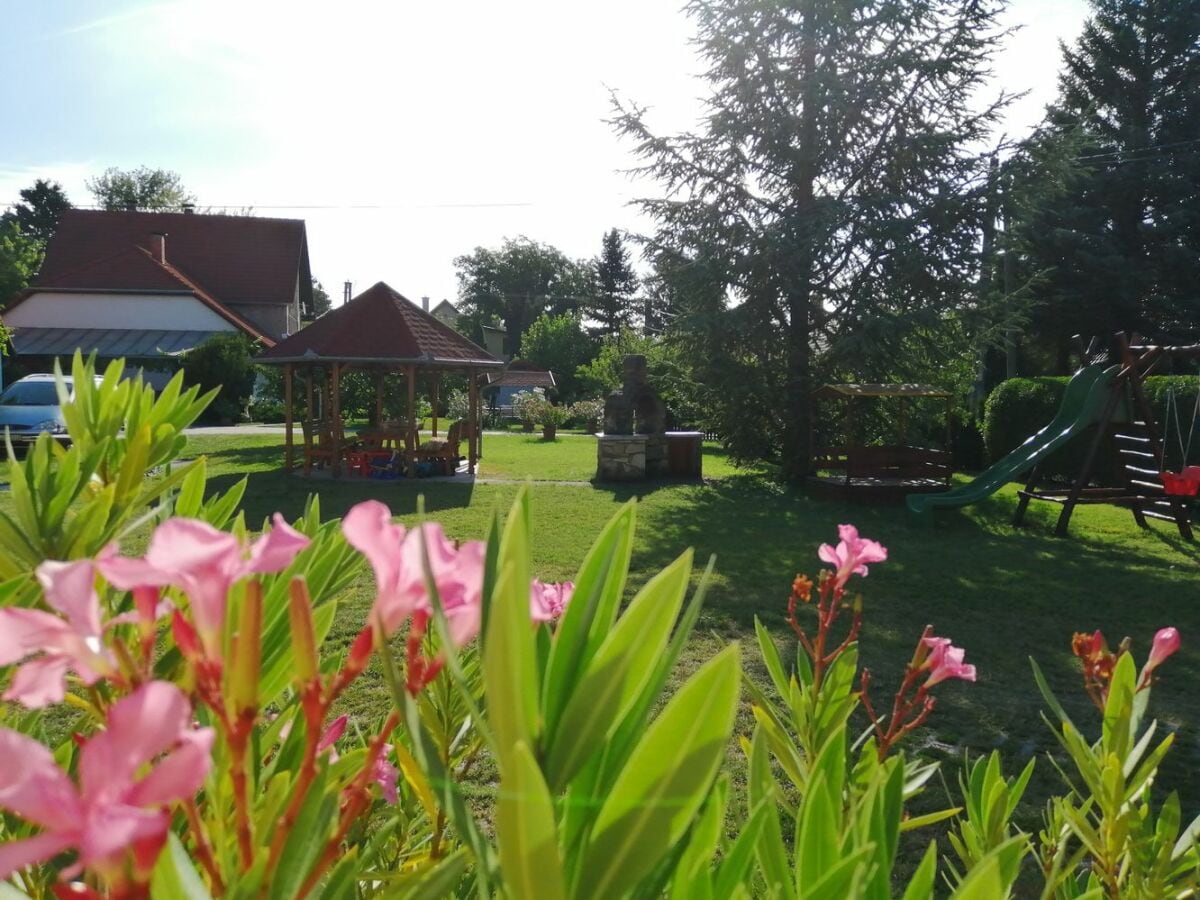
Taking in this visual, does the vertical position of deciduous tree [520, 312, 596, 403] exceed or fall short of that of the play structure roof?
it exceeds it

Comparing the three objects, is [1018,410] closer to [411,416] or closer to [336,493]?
[411,416]

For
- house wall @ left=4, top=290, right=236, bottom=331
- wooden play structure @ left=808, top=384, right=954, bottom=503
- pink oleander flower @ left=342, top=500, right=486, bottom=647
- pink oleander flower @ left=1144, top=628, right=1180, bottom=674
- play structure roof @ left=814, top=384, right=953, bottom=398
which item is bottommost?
wooden play structure @ left=808, top=384, right=954, bottom=503

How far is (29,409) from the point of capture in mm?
16469

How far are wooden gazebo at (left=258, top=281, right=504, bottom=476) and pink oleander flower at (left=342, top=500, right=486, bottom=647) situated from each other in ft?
45.3

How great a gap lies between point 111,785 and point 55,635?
0.33 feet

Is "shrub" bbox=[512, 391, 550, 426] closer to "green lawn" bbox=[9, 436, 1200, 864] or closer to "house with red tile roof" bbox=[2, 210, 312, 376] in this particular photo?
"house with red tile roof" bbox=[2, 210, 312, 376]

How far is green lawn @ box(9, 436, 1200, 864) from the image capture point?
4.69 meters

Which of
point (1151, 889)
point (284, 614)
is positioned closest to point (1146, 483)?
point (1151, 889)

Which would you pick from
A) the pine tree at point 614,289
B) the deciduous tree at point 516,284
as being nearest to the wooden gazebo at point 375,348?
the pine tree at point 614,289

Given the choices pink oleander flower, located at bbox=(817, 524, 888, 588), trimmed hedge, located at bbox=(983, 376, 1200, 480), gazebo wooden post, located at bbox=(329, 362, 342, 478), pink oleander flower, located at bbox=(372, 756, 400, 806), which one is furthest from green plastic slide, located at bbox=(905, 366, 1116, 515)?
pink oleander flower, located at bbox=(372, 756, 400, 806)

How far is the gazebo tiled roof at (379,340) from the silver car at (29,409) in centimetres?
422

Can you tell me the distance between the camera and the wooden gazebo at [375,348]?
1447cm

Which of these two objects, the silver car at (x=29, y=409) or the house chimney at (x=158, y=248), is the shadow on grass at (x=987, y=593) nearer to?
the silver car at (x=29, y=409)

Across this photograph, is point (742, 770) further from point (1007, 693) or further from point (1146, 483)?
point (1146, 483)
